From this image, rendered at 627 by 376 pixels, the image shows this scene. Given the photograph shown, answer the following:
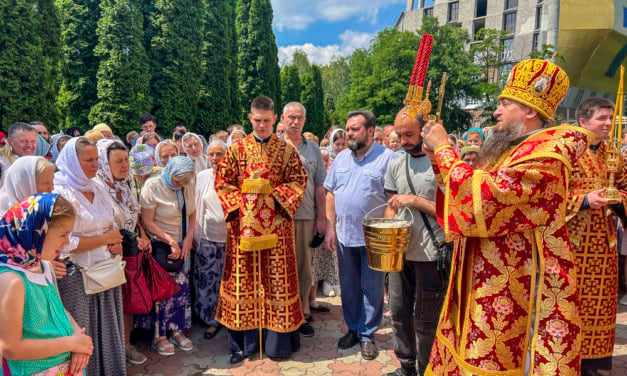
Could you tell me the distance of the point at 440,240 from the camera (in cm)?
319

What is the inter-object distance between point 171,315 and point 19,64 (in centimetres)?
983

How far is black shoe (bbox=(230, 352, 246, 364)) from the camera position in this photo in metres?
3.99

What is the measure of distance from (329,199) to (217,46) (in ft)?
61.8

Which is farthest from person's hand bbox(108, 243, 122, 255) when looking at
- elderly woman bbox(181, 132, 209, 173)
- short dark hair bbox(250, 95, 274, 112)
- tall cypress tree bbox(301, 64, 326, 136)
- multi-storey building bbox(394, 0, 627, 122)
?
multi-storey building bbox(394, 0, 627, 122)

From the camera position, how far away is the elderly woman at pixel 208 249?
4.59m

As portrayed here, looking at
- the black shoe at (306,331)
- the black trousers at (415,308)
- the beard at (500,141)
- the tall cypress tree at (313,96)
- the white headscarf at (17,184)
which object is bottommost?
the black shoe at (306,331)

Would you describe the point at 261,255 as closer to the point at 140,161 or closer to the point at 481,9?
the point at 140,161

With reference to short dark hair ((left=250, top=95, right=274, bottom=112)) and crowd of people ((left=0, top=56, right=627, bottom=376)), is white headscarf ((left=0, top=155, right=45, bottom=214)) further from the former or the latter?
short dark hair ((left=250, top=95, right=274, bottom=112))

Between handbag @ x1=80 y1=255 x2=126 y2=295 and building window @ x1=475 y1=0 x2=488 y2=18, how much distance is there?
162ft

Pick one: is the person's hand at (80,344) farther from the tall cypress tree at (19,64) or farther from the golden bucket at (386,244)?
the tall cypress tree at (19,64)

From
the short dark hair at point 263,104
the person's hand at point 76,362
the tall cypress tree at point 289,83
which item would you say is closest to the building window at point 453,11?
the tall cypress tree at point 289,83

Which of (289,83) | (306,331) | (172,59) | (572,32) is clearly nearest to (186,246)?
(306,331)

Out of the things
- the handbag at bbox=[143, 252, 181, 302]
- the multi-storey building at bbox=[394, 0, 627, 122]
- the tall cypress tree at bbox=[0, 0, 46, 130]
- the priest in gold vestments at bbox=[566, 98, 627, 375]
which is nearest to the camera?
the priest in gold vestments at bbox=[566, 98, 627, 375]

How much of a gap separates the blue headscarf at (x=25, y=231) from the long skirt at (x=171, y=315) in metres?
2.35
